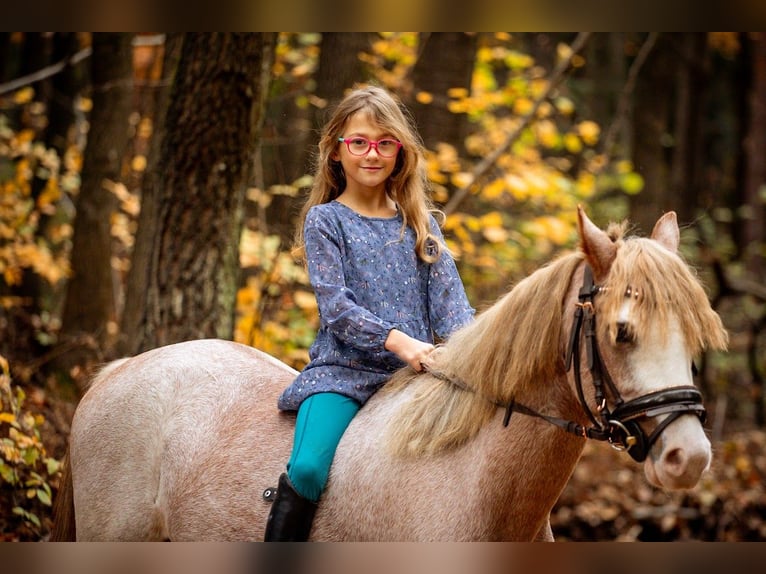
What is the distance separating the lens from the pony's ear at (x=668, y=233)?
9.43 ft

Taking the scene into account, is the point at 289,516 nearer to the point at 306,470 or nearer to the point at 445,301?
the point at 306,470

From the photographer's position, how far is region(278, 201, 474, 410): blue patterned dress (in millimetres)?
3199

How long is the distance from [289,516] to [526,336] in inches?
42.4

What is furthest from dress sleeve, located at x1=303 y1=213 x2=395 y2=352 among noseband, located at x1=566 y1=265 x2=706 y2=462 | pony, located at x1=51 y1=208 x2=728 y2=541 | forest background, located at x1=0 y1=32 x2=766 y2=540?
forest background, located at x1=0 y1=32 x2=766 y2=540

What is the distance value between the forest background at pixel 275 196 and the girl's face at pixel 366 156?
1.66 m

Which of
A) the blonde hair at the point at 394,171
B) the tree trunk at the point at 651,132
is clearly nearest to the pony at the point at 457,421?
the blonde hair at the point at 394,171

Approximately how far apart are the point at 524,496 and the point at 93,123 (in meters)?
8.01

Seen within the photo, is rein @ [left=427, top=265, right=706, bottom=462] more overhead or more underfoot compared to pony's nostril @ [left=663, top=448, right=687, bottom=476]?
more overhead

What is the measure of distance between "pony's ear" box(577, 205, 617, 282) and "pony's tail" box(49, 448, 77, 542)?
261 cm

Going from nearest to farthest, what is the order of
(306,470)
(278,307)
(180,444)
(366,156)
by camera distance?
(306,470), (366,156), (180,444), (278,307)

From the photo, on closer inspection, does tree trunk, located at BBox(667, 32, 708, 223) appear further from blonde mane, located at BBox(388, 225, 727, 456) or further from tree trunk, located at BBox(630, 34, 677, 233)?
blonde mane, located at BBox(388, 225, 727, 456)

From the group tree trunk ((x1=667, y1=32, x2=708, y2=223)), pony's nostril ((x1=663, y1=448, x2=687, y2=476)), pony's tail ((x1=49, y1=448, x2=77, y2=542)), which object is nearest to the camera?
pony's nostril ((x1=663, y1=448, x2=687, y2=476))

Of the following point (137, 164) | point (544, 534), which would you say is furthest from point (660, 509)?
point (137, 164)

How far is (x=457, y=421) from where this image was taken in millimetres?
2979
